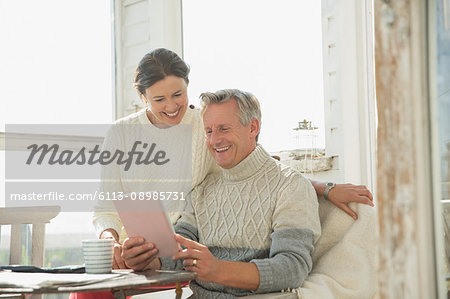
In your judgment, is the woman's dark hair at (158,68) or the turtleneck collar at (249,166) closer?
the turtleneck collar at (249,166)

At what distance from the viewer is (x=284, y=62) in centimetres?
370

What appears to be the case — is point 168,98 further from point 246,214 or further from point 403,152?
point 403,152

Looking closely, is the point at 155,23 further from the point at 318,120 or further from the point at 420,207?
the point at 420,207

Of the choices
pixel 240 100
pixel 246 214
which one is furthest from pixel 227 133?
pixel 246 214

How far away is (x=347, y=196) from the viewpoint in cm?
225

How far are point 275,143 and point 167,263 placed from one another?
1552mm

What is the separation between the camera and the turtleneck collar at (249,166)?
90.9 inches

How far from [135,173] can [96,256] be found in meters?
0.84

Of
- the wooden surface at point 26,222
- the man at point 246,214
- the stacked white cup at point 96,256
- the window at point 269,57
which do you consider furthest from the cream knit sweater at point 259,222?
the window at point 269,57

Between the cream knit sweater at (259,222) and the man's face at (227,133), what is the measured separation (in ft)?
0.13

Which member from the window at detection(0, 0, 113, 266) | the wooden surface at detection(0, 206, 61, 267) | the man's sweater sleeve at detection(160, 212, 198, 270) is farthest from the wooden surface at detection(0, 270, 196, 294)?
the window at detection(0, 0, 113, 266)

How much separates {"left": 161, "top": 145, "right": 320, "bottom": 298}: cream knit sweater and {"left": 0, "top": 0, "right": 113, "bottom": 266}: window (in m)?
1.91

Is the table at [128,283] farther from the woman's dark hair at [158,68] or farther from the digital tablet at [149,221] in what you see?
the woman's dark hair at [158,68]

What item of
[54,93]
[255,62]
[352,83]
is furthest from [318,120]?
[54,93]
